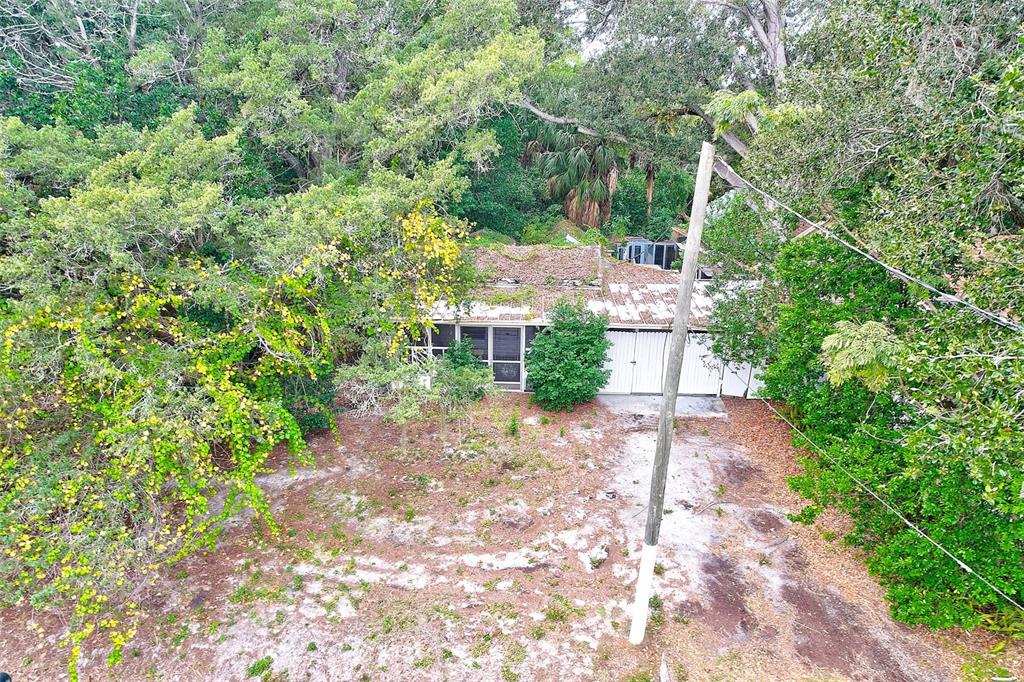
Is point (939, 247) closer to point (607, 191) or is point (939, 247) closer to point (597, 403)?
point (597, 403)

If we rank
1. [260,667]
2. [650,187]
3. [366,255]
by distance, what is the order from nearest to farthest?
[260,667]
[366,255]
[650,187]

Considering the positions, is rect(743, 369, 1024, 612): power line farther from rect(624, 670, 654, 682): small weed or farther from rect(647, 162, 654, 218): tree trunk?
rect(647, 162, 654, 218): tree trunk

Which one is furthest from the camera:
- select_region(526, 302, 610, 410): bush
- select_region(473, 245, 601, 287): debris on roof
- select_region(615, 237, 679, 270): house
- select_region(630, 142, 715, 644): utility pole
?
select_region(615, 237, 679, 270): house

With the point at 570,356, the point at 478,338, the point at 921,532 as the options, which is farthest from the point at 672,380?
the point at 478,338

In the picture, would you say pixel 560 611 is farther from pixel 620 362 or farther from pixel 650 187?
pixel 650 187

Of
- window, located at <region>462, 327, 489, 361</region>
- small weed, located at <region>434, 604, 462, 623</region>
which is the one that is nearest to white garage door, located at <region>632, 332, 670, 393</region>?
window, located at <region>462, 327, 489, 361</region>

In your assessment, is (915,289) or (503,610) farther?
(503,610)
